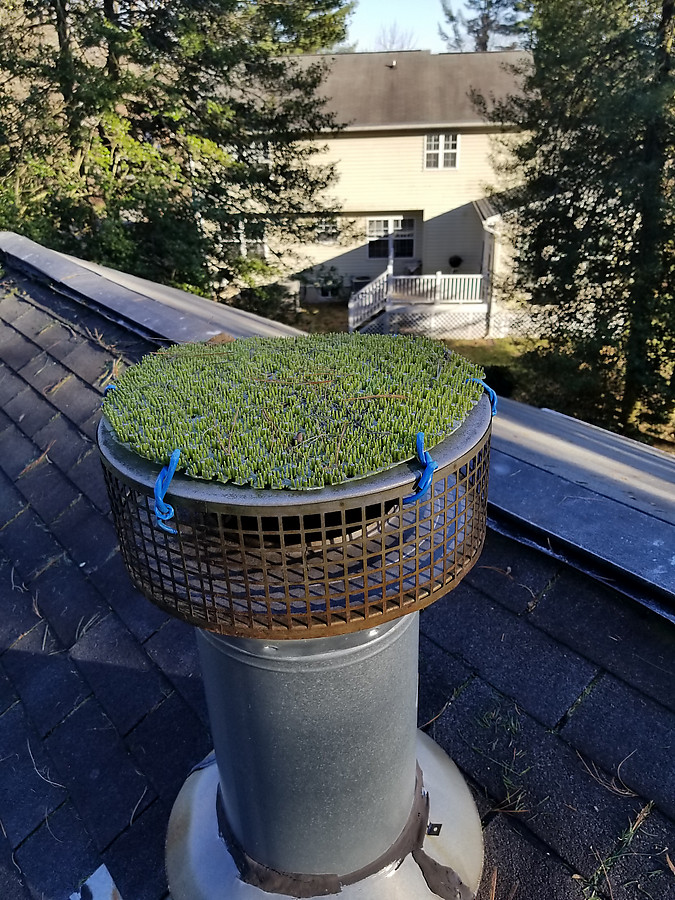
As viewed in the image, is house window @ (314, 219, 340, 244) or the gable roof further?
the gable roof

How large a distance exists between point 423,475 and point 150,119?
15509 mm

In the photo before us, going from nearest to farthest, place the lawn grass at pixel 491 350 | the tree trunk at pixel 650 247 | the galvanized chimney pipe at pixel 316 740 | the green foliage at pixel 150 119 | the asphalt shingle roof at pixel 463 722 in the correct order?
1. the galvanized chimney pipe at pixel 316 740
2. the asphalt shingle roof at pixel 463 722
3. the tree trunk at pixel 650 247
4. the green foliage at pixel 150 119
5. the lawn grass at pixel 491 350

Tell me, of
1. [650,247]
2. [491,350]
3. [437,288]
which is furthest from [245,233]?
[650,247]

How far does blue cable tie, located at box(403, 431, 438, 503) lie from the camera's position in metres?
1.04

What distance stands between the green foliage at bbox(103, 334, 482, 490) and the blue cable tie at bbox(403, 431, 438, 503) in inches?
1.0

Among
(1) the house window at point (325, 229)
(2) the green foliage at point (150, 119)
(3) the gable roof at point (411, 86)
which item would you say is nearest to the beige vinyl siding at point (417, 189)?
(3) the gable roof at point (411, 86)

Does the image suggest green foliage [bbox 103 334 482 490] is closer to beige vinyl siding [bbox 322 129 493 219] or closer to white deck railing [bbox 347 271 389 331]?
white deck railing [bbox 347 271 389 331]

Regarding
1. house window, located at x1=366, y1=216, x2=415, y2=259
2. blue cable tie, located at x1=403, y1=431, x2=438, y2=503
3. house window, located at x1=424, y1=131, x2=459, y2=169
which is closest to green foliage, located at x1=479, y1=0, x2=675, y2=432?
house window, located at x1=424, y1=131, x2=459, y2=169

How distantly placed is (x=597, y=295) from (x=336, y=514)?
1357 cm

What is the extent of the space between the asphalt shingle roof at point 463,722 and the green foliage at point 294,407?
106cm

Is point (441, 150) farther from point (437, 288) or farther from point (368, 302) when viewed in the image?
point (368, 302)

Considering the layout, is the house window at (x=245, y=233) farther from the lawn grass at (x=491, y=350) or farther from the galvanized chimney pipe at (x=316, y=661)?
the galvanized chimney pipe at (x=316, y=661)

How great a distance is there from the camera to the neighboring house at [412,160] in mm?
19594

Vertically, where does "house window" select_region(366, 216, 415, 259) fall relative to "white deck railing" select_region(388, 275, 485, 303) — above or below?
above
